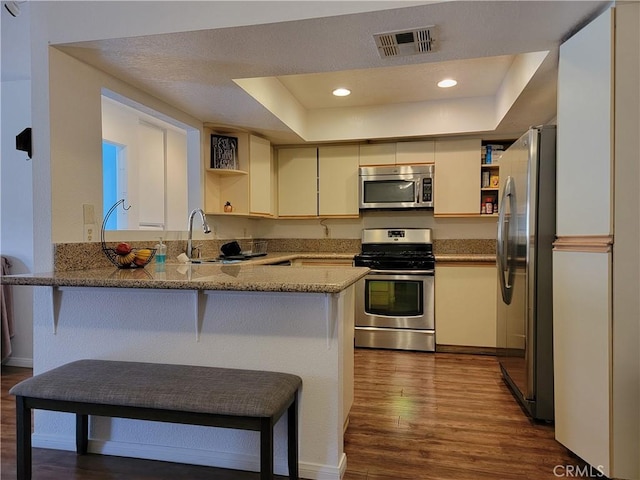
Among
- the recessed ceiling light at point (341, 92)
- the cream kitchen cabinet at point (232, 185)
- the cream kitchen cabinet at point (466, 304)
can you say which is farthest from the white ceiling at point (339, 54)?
the cream kitchen cabinet at point (466, 304)

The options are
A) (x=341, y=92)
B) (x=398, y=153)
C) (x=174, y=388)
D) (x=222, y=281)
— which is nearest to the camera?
(x=174, y=388)

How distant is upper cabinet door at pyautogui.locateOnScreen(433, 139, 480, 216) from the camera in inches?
159

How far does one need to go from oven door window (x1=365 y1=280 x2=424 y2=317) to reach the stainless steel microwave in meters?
0.79

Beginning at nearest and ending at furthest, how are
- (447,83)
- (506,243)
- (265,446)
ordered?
(265,446), (506,243), (447,83)

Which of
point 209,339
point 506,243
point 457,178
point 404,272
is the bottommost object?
point 209,339

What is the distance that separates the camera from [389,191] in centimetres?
413

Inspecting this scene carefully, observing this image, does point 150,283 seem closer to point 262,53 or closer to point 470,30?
point 262,53

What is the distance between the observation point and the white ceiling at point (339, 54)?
180 cm

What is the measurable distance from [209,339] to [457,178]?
10.0 feet

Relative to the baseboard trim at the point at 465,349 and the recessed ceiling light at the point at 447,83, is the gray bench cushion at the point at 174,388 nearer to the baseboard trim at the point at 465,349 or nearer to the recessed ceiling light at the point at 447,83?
the baseboard trim at the point at 465,349

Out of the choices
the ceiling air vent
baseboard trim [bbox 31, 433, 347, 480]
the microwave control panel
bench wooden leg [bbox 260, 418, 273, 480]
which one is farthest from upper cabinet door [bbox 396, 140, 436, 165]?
bench wooden leg [bbox 260, 418, 273, 480]

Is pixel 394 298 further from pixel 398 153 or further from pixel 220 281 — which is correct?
pixel 220 281

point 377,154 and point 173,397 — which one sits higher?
point 377,154

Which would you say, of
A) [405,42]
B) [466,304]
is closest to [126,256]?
[405,42]
